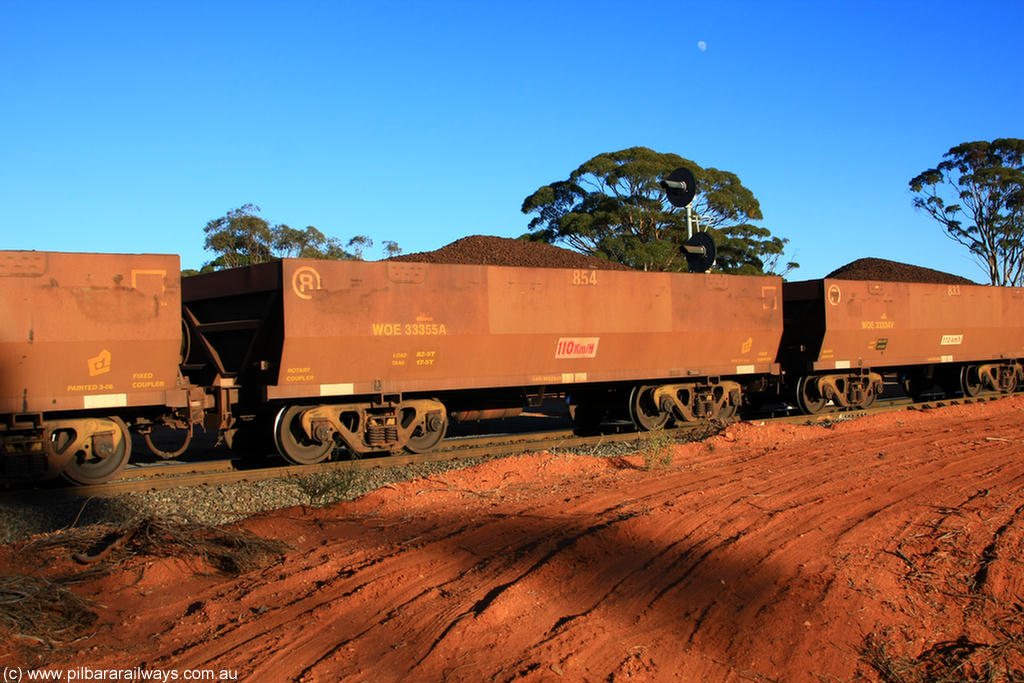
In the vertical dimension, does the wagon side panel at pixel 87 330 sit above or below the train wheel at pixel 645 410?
above

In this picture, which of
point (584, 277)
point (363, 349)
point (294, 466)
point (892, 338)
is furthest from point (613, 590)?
point (892, 338)

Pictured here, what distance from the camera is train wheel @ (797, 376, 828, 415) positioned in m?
16.5

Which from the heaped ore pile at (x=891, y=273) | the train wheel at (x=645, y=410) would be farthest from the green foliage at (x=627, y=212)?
the train wheel at (x=645, y=410)

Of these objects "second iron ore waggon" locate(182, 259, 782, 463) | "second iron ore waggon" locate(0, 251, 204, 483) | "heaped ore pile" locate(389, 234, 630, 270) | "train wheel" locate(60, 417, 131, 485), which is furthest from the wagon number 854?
"heaped ore pile" locate(389, 234, 630, 270)

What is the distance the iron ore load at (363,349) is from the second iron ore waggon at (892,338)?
9cm

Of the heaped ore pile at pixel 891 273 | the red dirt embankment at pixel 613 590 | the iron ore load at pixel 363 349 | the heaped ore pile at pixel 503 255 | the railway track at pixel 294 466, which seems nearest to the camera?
the red dirt embankment at pixel 613 590

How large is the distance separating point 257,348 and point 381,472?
2.51 m

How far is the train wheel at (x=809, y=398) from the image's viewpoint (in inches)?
648

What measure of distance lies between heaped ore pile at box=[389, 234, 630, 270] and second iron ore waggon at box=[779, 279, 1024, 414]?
40.8 ft

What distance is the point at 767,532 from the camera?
6227mm

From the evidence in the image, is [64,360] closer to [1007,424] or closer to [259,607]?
[259,607]

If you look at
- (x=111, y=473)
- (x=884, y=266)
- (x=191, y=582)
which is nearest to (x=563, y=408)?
(x=111, y=473)

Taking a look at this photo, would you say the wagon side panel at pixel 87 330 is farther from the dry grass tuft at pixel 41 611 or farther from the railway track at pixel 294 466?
the dry grass tuft at pixel 41 611

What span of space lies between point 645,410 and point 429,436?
14.5ft
